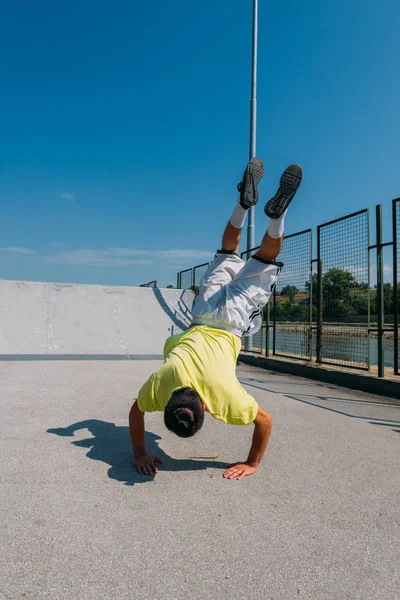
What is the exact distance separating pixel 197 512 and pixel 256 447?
776 mm

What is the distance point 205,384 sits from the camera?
2.85 m

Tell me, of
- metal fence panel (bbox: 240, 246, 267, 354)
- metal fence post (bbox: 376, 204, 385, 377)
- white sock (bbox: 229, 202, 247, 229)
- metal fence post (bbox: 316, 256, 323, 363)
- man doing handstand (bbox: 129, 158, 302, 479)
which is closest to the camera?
man doing handstand (bbox: 129, 158, 302, 479)

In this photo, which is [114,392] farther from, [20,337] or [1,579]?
[20,337]

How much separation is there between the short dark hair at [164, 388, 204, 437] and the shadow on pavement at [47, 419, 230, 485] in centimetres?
68

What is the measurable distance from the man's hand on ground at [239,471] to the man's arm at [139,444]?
530mm

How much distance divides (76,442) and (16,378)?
3.52 metres

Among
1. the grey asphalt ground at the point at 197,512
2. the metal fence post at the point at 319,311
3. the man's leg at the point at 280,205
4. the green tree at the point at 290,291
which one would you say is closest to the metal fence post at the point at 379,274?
the metal fence post at the point at 319,311

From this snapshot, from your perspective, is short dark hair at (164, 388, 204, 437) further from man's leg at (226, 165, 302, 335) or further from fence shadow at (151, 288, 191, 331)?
fence shadow at (151, 288, 191, 331)

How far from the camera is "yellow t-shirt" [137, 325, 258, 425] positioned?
2.83 meters

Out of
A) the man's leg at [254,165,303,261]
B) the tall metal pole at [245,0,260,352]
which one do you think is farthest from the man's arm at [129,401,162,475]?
the tall metal pole at [245,0,260,352]

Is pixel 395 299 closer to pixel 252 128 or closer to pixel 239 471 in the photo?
pixel 239 471

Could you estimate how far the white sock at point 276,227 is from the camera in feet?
12.3

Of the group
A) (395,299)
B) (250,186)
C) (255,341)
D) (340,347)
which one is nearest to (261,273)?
(250,186)

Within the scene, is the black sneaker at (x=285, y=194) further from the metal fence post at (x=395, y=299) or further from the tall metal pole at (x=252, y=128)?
the tall metal pole at (x=252, y=128)
